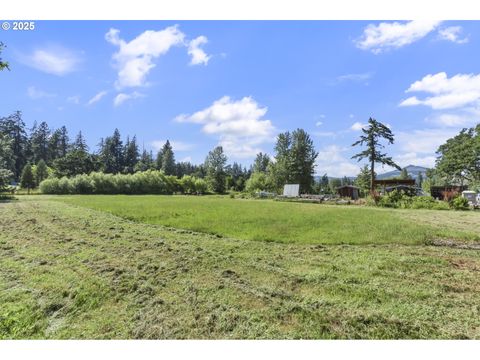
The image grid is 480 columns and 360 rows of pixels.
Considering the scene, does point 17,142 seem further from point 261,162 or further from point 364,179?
point 364,179

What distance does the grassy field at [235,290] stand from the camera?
412cm

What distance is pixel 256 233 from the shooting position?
10.7 m

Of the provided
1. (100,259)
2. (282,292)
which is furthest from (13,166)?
(282,292)

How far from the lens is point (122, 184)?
2206 inches

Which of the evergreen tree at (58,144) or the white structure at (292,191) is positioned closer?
the white structure at (292,191)

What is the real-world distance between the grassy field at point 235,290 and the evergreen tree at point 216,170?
65658mm

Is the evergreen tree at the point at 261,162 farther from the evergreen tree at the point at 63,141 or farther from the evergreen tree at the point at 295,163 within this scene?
the evergreen tree at the point at 63,141

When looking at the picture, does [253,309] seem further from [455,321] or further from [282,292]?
[455,321]

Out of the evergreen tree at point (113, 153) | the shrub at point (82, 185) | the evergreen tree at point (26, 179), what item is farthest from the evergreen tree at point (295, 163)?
the evergreen tree at point (113, 153)

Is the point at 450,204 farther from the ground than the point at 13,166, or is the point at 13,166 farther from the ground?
the point at 13,166

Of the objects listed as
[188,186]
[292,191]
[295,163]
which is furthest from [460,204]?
[188,186]

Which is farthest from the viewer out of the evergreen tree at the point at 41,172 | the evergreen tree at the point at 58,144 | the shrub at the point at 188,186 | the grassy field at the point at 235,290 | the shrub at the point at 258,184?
the evergreen tree at the point at 58,144

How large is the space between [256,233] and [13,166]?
7870cm
